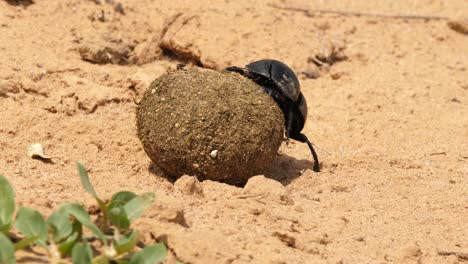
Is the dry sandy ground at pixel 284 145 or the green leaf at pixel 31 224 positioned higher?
the green leaf at pixel 31 224

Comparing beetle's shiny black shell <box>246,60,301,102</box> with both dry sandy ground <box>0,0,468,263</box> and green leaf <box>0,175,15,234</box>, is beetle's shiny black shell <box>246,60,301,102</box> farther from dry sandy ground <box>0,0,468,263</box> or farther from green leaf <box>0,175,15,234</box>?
green leaf <box>0,175,15,234</box>

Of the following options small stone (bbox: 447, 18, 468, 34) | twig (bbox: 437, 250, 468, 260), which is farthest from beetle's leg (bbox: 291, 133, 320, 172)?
small stone (bbox: 447, 18, 468, 34)

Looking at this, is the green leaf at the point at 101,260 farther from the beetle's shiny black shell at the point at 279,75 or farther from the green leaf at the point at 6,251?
the beetle's shiny black shell at the point at 279,75

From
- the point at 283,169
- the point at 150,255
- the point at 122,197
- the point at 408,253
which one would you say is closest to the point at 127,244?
the point at 150,255

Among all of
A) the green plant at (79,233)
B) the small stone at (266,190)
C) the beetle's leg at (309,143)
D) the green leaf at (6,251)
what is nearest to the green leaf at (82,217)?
the green plant at (79,233)

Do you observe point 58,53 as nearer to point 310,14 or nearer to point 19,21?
point 19,21

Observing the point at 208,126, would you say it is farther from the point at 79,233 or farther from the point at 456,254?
the point at 456,254

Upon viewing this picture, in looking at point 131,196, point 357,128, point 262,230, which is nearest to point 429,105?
point 357,128
